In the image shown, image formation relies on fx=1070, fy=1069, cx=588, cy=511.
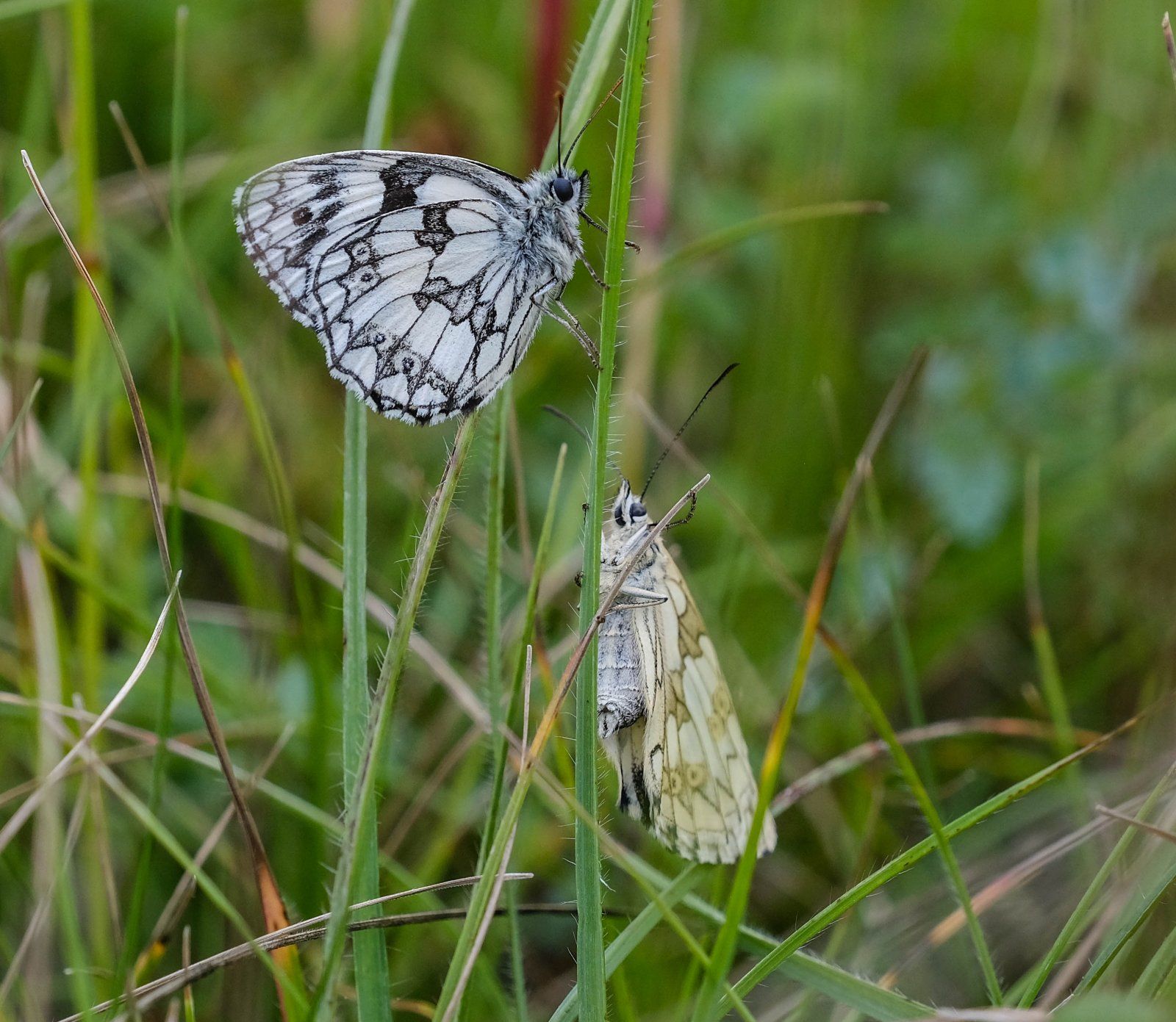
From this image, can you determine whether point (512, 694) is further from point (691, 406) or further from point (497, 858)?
point (691, 406)

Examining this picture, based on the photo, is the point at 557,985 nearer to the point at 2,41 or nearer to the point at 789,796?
the point at 789,796

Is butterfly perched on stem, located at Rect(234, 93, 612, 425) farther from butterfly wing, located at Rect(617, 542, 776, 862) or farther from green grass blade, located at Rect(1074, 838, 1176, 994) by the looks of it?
green grass blade, located at Rect(1074, 838, 1176, 994)

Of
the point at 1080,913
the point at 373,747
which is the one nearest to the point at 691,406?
the point at 1080,913

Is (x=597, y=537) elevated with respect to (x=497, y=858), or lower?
elevated

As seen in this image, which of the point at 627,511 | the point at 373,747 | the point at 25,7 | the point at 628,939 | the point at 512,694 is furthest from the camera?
the point at 25,7

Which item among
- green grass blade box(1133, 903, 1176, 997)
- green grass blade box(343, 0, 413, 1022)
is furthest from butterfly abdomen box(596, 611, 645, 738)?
green grass blade box(1133, 903, 1176, 997)

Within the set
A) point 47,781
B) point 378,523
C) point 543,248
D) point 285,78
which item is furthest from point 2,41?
point 47,781
